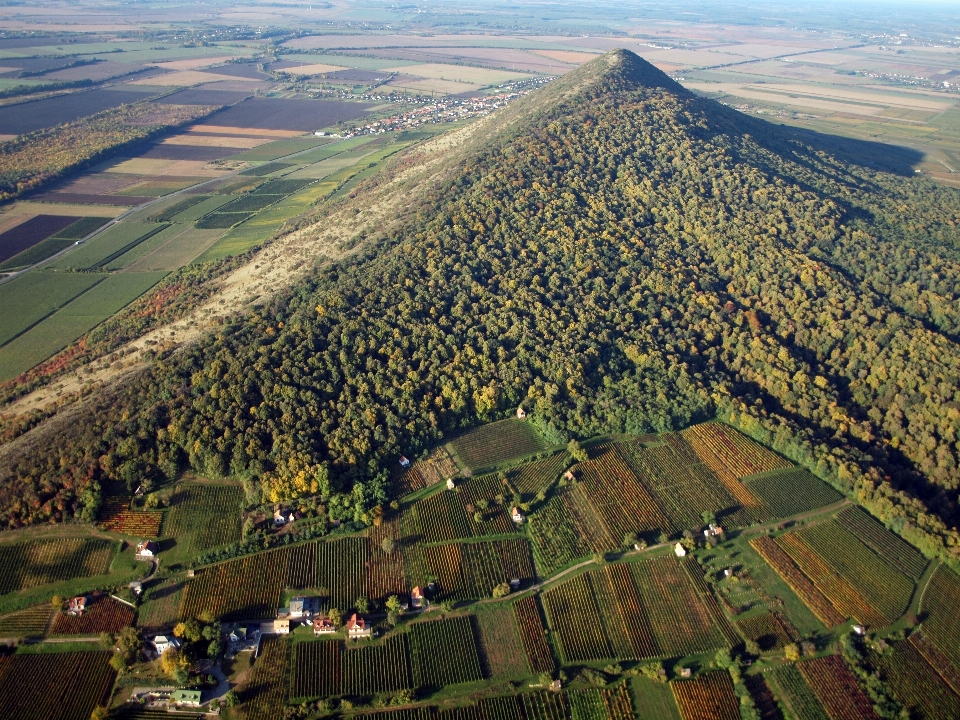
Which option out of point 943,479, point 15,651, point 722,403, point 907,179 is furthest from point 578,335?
point 907,179

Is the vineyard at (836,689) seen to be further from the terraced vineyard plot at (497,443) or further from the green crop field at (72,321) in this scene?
the green crop field at (72,321)

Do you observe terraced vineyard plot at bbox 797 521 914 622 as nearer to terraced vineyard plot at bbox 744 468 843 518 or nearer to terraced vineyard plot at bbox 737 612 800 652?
terraced vineyard plot at bbox 744 468 843 518

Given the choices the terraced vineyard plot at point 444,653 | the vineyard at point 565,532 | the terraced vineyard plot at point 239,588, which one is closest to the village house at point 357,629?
the terraced vineyard plot at point 444,653

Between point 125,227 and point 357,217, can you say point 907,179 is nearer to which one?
point 357,217

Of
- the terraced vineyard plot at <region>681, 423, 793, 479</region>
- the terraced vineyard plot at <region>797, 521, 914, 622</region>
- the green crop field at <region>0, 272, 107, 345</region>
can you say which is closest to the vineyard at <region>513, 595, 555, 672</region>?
the terraced vineyard plot at <region>681, 423, 793, 479</region>

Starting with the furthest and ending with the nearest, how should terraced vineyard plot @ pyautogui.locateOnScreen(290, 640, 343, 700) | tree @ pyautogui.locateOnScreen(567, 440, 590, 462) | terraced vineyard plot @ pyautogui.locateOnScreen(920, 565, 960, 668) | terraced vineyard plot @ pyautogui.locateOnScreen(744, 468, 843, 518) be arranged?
tree @ pyautogui.locateOnScreen(567, 440, 590, 462), terraced vineyard plot @ pyautogui.locateOnScreen(744, 468, 843, 518), terraced vineyard plot @ pyautogui.locateOnScreen(920, 565, 960, 668), terraced vineyard plot @ pyautogui.locateOnScreen(290, 640, 343, 700)

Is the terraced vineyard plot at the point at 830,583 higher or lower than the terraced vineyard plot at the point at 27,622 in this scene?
lower

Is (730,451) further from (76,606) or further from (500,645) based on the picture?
(76,606)
